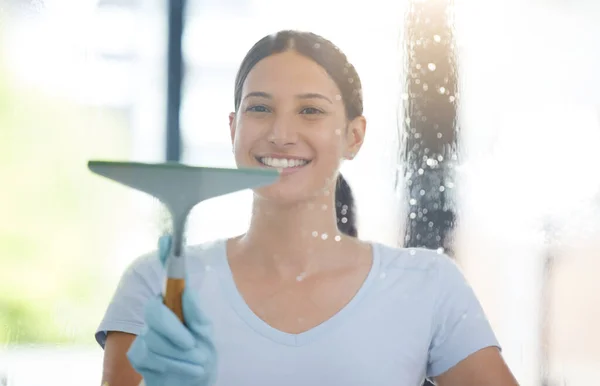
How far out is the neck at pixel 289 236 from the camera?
717 mm

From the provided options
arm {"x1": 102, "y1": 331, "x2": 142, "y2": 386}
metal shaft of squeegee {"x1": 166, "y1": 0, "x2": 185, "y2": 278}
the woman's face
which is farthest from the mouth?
arm {"x1": 102, "y1": 331, "x2": 142, "y2": 386}

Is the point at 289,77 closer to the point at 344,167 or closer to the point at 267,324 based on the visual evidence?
the point at 344,167

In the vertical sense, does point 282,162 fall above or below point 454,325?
above

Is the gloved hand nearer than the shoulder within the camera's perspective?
Yes

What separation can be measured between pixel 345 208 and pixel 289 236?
70 millimetres

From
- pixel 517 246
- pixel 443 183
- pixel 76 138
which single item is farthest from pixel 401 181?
pixel 76 138

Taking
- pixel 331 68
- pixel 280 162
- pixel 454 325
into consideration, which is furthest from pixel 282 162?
pixel 454 325

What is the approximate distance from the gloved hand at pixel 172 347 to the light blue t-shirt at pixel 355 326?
0.05 metres

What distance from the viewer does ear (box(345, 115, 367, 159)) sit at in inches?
28.8

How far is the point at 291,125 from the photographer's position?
693mm

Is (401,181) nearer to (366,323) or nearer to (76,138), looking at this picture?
(366,323)

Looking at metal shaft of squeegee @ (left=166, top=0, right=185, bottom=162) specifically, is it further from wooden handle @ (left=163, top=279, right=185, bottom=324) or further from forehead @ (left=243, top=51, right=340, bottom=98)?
wooden handle @ (left=163, top=279, right=185, bottom=324)

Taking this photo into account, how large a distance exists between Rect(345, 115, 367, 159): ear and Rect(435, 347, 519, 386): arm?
0.25 metres

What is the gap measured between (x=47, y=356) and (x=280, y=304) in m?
0.27
